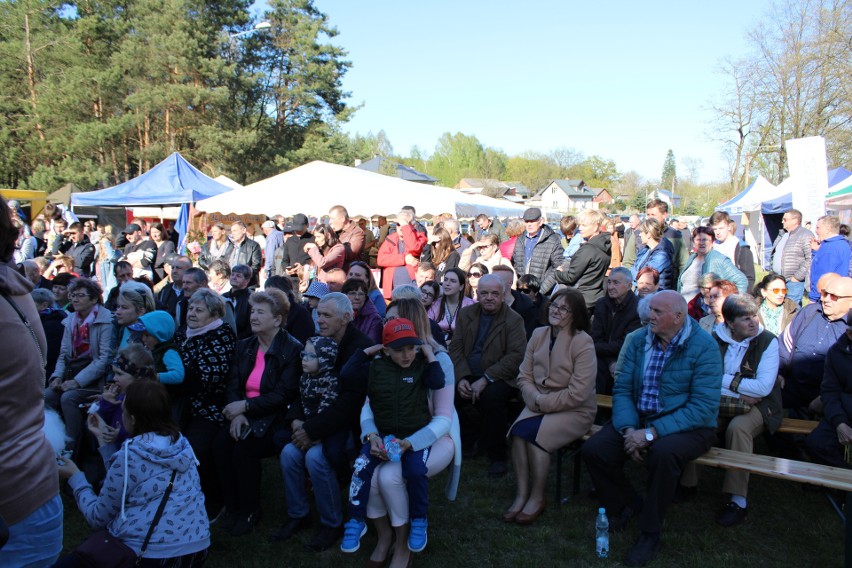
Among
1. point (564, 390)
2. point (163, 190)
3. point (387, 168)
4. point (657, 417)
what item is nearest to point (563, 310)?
point (564, 390)

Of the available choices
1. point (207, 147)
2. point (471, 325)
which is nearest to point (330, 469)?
point (471, 325)

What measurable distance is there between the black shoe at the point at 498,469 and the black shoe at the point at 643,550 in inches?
51.1

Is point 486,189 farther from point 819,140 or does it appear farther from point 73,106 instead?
point 819,140

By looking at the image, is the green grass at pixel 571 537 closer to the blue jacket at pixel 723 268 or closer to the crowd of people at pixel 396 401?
the crowd of people at pixel 396 401

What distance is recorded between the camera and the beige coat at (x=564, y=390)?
3877 millimetres

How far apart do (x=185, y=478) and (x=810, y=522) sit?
367cm

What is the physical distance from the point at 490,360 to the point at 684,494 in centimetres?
167

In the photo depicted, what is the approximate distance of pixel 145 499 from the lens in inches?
101

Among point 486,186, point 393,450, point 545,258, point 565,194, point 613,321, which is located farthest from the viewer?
point 565,194

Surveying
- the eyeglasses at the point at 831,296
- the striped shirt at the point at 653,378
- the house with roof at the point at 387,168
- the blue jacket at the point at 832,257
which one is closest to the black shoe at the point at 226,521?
the striped shirt at the point at 653,378

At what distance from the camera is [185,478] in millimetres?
2688

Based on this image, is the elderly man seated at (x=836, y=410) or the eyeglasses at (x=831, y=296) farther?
the eyeglasses at (x=831, y=296)

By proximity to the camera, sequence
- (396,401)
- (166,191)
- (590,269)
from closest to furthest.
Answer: (396,401)
(590,269)
(166,191)

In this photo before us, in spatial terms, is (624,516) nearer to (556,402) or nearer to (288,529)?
(556,402)
